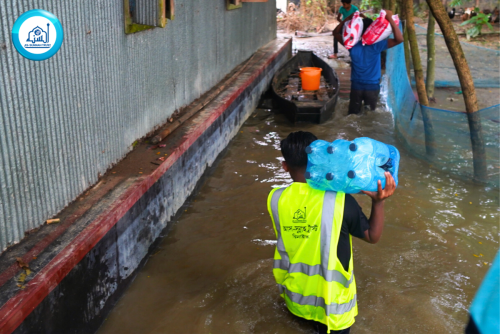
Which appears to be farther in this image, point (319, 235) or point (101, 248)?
point (101, 248)

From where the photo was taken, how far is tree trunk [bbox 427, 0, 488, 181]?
6055mm

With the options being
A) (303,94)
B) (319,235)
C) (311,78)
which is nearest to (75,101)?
(319,235)

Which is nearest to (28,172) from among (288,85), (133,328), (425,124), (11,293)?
(11,293)

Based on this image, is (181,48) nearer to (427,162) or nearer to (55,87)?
(55,87)

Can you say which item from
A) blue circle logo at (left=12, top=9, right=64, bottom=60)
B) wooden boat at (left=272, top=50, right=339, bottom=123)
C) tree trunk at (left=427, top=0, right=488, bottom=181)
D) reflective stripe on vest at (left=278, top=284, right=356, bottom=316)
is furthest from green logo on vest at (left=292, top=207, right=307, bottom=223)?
wooden boat at (left=272, top=50, right=339, bottom=123)

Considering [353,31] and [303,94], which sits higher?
[353,31]

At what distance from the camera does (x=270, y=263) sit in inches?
180

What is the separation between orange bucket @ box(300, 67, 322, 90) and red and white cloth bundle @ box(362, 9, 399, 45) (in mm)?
2228

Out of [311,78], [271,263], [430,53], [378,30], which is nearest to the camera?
[271,263]

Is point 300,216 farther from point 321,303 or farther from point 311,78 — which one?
point 311,78

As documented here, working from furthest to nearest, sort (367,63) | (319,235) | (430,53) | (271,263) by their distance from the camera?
1. (430,53)
2. (367,63)
3. (271,263)
4. (319,235)

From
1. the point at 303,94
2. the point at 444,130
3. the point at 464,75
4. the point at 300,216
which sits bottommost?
the point at 303,94

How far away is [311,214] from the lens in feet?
9.37

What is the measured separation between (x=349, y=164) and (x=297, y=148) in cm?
38
